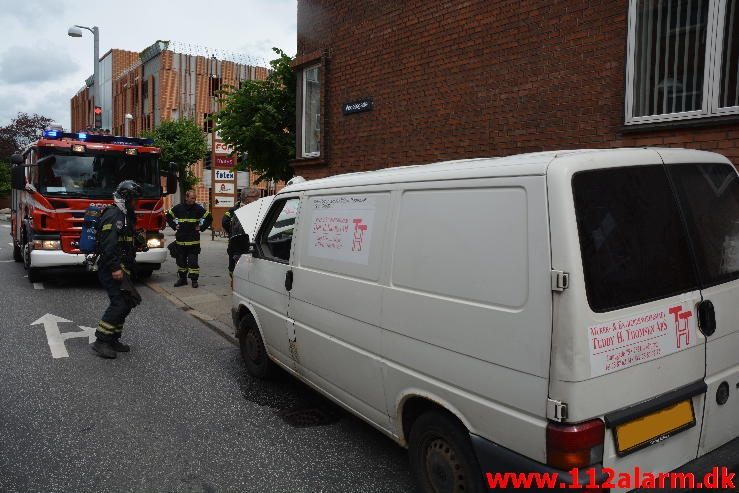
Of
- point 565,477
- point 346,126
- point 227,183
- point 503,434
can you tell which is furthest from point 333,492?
point 227,183

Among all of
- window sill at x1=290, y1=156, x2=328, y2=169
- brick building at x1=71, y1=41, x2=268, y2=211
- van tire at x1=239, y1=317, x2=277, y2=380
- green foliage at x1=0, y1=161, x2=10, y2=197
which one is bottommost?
van tire at x1=239, y1=317, x2=277, y2=380

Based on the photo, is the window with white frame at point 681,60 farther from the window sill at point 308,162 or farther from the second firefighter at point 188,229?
the second firefighter at point 188,229

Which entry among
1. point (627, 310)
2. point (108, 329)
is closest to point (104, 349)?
point (108, 329)

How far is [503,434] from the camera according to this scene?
99.0 inches

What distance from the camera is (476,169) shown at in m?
2.76

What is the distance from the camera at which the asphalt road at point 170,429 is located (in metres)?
3.45

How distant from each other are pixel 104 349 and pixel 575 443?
5186 millimetres

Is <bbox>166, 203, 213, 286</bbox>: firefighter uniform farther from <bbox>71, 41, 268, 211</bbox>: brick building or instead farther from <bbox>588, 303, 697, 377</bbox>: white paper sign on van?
<bbox>71, 41, 268, 211</bbox>: brick building

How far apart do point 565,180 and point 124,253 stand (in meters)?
5.20

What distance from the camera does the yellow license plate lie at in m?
2.37

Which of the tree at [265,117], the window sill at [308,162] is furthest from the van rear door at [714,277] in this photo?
the tree at [265,117]

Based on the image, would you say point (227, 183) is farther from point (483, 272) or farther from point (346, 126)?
point (483, 272)

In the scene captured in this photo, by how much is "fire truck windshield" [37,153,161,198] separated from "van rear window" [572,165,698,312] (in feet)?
31.3

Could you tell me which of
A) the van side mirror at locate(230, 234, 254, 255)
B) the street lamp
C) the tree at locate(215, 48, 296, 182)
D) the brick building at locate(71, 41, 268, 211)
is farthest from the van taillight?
the brick building at locate(71, 41, 268, 211)
